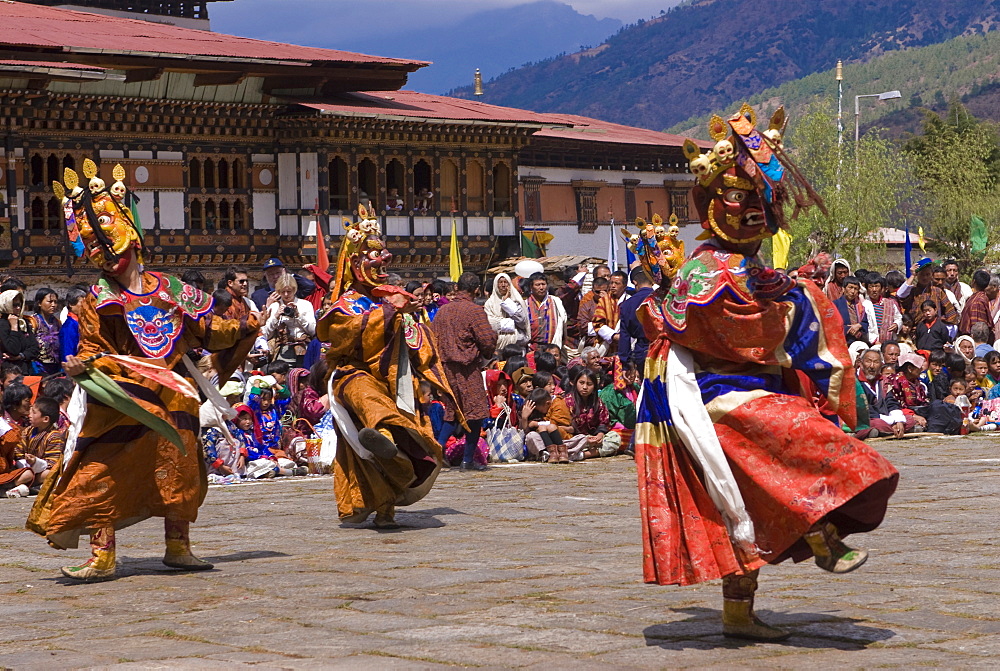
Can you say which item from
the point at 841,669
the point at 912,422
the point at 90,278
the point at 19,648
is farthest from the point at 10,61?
the point at 841,669

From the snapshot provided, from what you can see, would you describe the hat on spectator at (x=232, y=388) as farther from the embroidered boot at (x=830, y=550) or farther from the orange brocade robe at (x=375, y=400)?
the embroidered boot at (x=830, y=550)

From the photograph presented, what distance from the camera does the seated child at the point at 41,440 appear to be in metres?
11.0

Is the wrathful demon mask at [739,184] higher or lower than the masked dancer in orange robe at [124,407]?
higher

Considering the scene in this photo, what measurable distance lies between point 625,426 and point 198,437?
20.9 feet

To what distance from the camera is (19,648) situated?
5.92 m

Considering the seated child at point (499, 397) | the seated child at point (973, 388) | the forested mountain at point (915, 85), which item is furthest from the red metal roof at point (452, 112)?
the forested mountain at point (915, 85)

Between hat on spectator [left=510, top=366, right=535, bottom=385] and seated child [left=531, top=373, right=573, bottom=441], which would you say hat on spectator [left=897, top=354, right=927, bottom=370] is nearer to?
seated child [left=531, top=373, right=573, bottom=441]

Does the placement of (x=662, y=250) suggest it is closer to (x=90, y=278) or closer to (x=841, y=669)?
(x=841, y=669)

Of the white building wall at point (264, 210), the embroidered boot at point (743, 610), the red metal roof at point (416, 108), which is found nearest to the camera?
the embroidered boot at point (743, 610)

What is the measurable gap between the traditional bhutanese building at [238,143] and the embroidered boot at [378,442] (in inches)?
504

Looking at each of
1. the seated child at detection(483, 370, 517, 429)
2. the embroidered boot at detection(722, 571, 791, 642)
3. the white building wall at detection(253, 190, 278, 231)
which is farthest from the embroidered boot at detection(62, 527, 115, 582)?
the white building wall at detection(253, 190, 278, 231)

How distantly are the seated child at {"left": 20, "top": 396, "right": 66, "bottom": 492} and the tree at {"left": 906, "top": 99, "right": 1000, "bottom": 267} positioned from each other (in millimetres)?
35192

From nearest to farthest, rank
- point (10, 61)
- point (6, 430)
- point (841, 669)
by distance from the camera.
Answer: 1. point (841, 669)
2. point (6, 430)
3. point (10, 61)

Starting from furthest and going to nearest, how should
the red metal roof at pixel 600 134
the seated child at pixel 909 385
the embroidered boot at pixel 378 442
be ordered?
1. the red metal roof at pixel 600 134
2. the seated child at pixel 909 385
3. the embroidered boot at pixel 378 442
